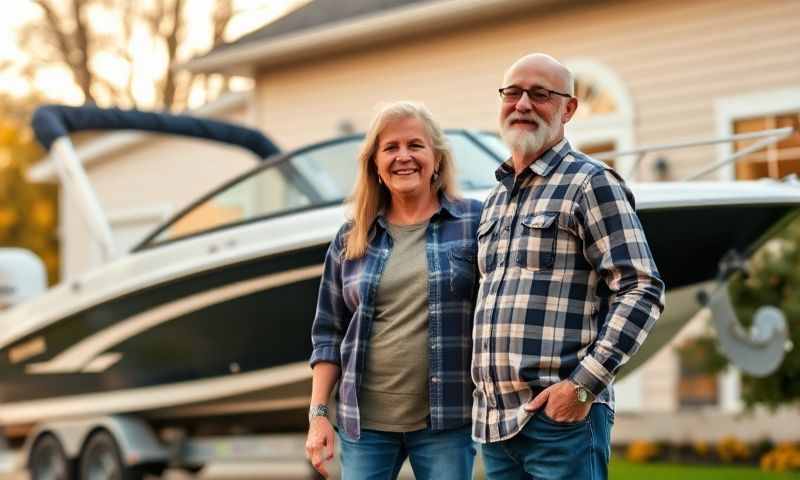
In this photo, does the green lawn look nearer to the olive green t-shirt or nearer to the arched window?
the arched window

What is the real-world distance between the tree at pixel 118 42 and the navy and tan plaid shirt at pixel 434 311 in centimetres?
1931

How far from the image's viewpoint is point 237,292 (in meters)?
6.29

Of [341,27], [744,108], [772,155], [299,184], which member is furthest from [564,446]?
[341,27]

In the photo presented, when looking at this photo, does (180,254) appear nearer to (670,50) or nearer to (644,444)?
(644,444)

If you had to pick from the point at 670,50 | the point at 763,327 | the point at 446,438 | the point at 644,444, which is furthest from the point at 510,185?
the point at 670,50

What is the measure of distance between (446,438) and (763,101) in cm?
692

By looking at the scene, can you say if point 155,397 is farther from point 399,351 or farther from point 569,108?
point 569,108

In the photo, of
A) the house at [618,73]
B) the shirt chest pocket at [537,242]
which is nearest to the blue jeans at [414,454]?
the shirt chest pocket at [537,242]

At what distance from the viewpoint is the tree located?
2248 cm

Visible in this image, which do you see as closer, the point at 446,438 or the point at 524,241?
the point at 524,241

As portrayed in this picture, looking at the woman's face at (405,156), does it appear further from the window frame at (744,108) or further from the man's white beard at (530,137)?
the window frame at (744,108)

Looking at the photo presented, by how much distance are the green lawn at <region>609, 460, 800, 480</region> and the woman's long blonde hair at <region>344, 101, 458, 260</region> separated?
199 inches

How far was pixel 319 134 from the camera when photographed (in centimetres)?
1275

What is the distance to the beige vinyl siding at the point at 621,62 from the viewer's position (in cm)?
954
